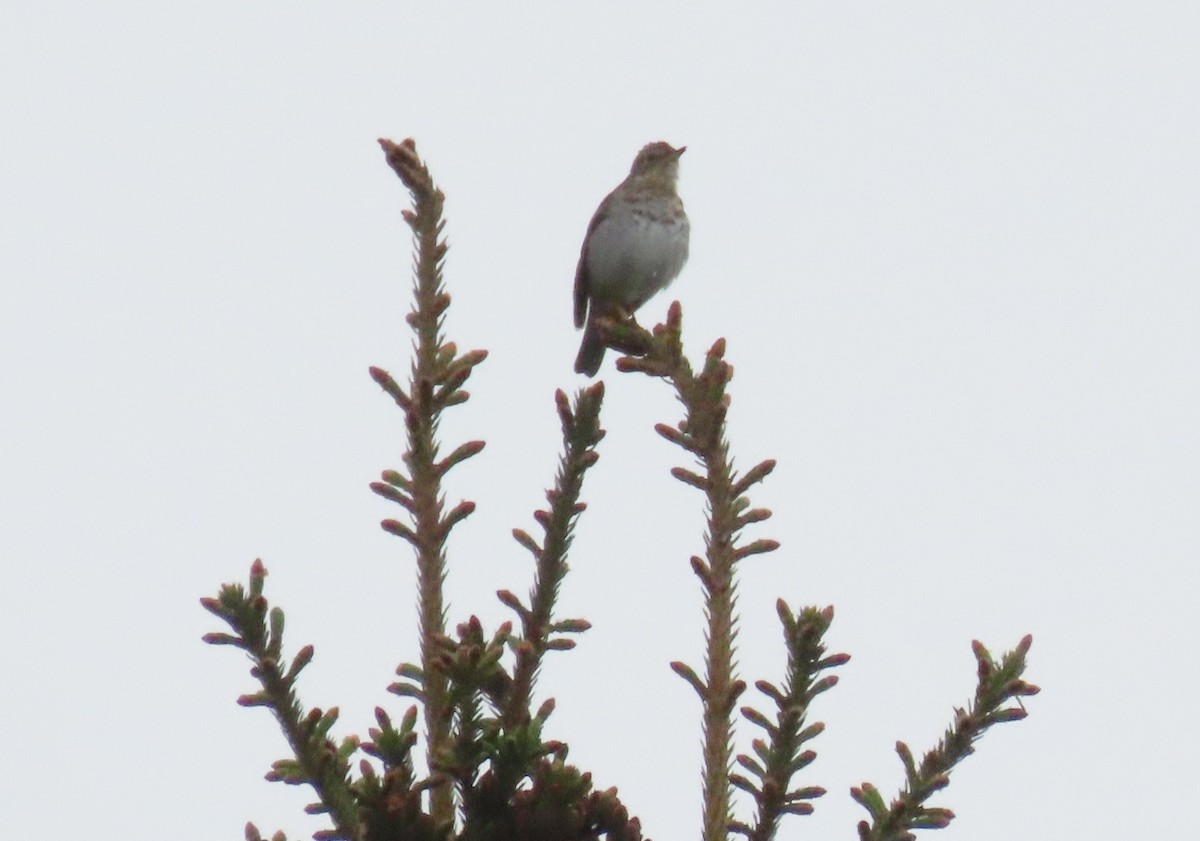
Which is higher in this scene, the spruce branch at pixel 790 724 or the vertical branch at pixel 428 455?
the vertical branch at pixel 428 455

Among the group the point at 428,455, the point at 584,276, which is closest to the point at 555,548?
the point at 428,455

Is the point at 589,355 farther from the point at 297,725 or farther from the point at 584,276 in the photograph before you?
the point at 297,725

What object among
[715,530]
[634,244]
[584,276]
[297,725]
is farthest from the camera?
[584,276]

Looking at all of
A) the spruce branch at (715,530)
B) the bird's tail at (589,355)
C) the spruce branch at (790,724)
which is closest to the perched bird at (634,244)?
the bird's tail at (589,355)

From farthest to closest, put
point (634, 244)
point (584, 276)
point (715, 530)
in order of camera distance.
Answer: point (584, 276)
point (634, 244)
point (715, 530)

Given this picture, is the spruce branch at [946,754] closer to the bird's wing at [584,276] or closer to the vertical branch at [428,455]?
the vertical branch at [428,455]

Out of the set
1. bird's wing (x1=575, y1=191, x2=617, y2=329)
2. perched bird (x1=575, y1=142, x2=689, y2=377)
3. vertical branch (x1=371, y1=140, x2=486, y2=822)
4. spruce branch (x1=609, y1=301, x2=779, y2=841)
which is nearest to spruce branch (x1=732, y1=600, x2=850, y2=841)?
A: spruce branch (x1=609, y1=301, x2=779, y2=841)

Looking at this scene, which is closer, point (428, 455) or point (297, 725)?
point (297, 725)

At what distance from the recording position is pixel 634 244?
8.48 meters

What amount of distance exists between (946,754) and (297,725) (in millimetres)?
965

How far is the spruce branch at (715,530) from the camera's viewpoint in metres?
2.17

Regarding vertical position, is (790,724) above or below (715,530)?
below

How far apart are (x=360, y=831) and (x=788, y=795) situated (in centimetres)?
64

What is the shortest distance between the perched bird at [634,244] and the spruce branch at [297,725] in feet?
20.5
